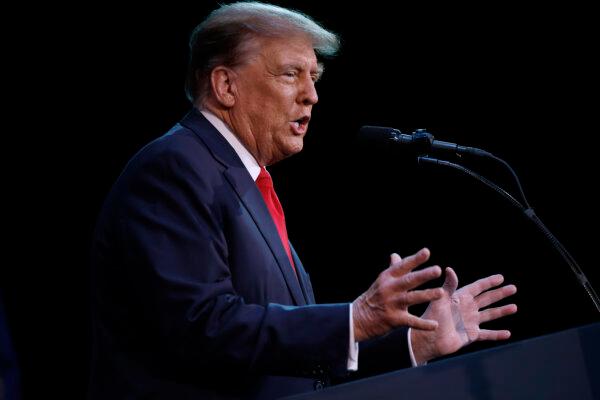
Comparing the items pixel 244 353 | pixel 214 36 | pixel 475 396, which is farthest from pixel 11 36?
pixel 475 396

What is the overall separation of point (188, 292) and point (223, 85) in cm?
72

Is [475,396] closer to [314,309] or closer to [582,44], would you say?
[314,309]

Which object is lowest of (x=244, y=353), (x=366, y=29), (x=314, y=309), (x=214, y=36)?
(x=244, y=353)

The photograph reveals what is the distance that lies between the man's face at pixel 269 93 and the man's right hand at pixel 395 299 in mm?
721

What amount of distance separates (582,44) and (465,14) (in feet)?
1.95

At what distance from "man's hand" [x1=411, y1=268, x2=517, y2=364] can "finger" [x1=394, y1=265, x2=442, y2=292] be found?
0.48 meters

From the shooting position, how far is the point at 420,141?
2.11 meters

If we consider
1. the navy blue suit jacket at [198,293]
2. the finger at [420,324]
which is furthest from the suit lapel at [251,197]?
the finger at [420,324]

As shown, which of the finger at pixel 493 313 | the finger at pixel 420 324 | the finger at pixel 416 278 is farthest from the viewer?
the finger at pixel 493 313

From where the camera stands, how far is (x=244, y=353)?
1659 millimetres

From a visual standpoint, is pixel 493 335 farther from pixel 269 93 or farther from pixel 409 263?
pixel 269 93

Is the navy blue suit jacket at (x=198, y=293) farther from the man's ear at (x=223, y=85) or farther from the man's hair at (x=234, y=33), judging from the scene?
the man's hair at (x=234, y=33)

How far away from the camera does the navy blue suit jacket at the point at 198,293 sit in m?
1.66

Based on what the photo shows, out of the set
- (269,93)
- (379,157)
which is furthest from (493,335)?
(379,157)
